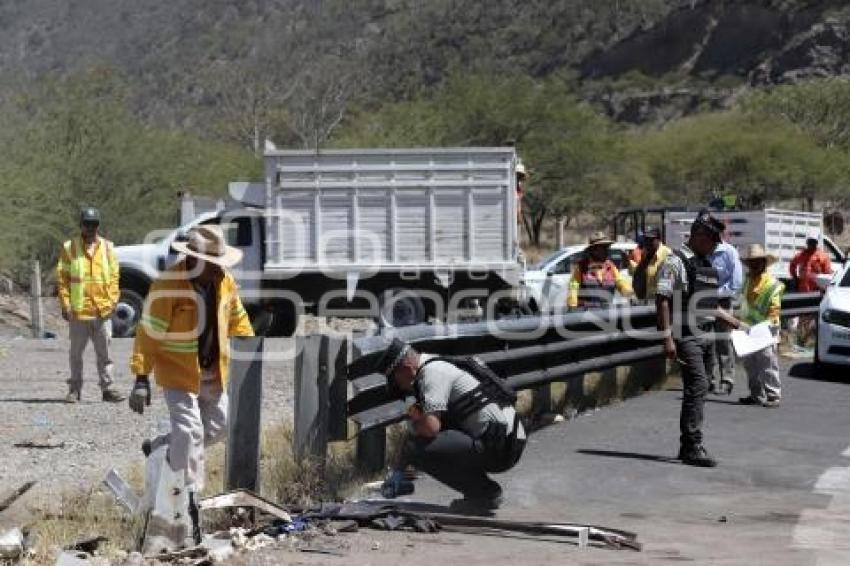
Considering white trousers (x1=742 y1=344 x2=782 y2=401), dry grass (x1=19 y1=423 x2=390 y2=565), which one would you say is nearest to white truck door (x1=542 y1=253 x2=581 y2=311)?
white trousers (x1=742 y1=344 x2=782 y2=401)

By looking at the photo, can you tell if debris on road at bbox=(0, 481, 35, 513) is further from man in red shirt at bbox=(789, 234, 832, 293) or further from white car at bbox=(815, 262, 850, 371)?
man in red shirt at bbox=(789, 234, 832, 293)

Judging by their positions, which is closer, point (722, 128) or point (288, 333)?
point (288, 333)

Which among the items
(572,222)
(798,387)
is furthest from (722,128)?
(798,387)

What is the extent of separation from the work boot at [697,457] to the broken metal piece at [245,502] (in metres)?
3.59

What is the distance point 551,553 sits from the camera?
6.84 meters

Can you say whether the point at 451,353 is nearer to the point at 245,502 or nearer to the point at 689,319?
the point at 689,319

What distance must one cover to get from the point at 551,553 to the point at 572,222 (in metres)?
59.9

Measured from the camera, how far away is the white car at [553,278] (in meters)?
22.6

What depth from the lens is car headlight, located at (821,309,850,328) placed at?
49.9 feet

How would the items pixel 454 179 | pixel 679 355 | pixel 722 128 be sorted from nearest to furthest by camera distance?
pixel 679 355, pixel 454 179, pixel 722 128

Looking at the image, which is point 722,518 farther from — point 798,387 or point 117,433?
point 798,387

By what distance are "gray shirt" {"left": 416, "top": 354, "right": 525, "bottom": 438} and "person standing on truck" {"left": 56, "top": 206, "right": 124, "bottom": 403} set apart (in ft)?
20.2

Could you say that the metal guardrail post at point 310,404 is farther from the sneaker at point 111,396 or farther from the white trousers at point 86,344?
the sneaker at point 111,396

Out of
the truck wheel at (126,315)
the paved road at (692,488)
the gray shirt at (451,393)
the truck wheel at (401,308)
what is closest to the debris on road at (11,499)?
the gray shirt at (451,393)
